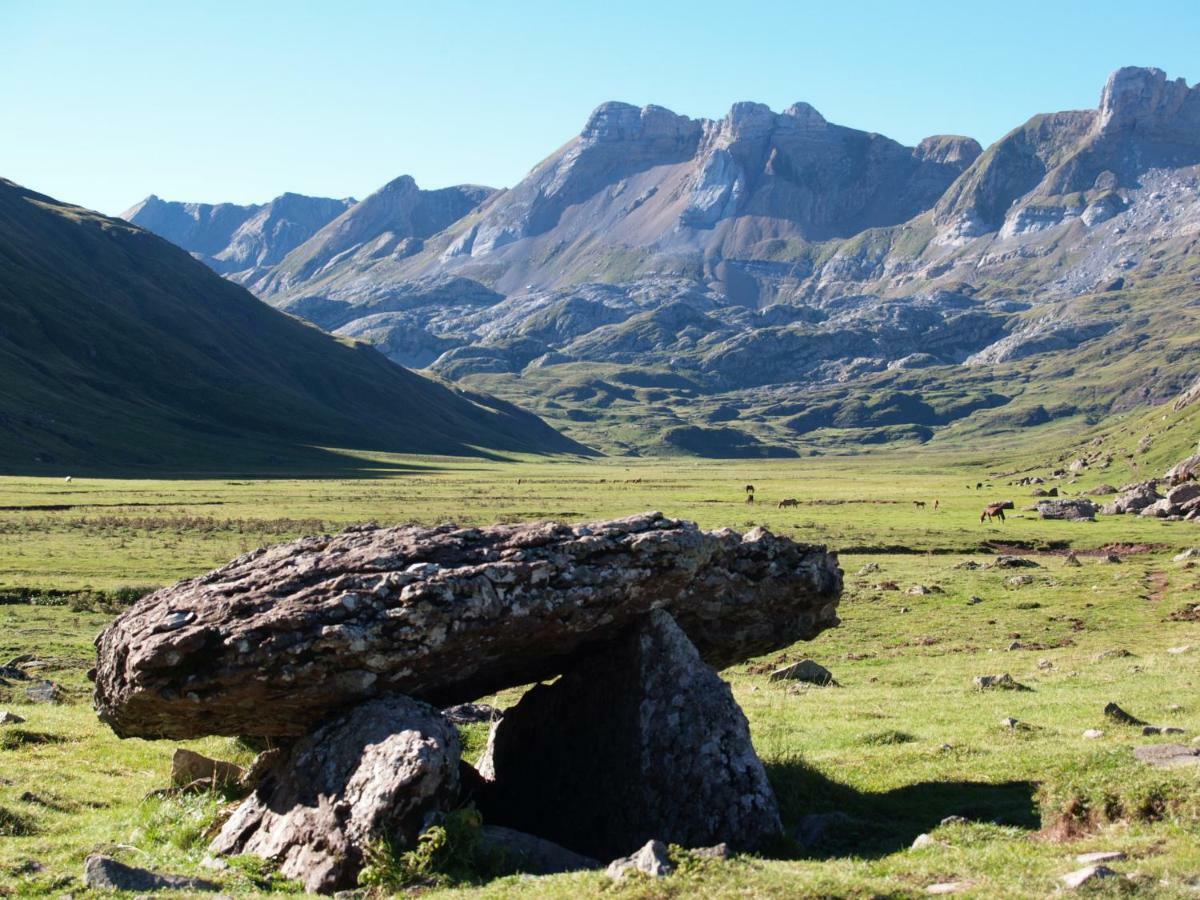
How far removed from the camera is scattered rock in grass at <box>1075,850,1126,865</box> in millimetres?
13125

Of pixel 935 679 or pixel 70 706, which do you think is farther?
pixel 935 679

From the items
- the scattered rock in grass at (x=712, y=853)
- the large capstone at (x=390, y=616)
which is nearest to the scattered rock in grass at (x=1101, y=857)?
the scattered rock in grass at (x=712, y=853)

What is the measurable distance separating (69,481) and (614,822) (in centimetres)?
14371

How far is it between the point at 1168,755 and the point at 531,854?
1113cm

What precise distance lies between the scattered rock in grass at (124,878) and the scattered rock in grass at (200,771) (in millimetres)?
5446

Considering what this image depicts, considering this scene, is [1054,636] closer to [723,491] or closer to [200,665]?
[200,665]

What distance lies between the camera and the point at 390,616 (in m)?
17.2

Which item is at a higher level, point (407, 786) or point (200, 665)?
point (200, 665)

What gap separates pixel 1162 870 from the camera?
12.5m

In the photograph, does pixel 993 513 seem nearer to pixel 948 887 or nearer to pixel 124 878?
pixel 948 887

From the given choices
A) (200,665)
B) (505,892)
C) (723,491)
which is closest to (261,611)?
(200,665)

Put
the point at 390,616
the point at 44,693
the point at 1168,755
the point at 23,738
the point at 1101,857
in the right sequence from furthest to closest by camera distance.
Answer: the point at 44,693 < the point at 23,738 < the point at 1168,755 < the point at 390,616 < the point at 1101,857

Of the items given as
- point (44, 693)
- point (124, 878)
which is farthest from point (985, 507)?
point (124, 878)

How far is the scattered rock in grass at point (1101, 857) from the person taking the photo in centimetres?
1312
